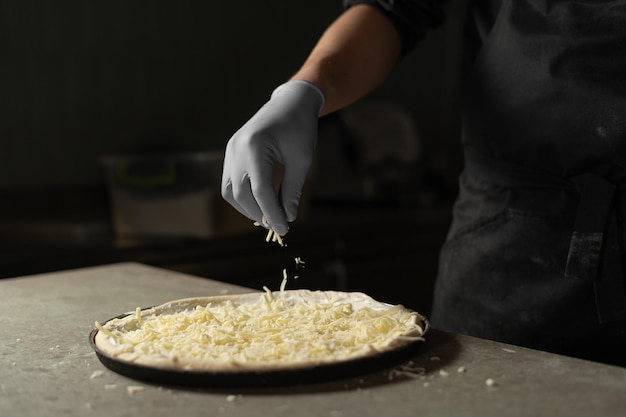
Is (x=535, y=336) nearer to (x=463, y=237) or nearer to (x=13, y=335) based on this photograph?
(x=463, y=237)

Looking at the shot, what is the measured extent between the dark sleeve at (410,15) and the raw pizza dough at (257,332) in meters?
0.65

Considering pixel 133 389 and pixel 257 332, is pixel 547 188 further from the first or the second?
pixel 133 389

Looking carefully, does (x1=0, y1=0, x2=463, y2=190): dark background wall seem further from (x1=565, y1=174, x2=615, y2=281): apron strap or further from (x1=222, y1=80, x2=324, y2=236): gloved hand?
(x1=565, y1=174, x2=615, y2=281): apron strap

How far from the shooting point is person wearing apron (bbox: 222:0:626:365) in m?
1.41

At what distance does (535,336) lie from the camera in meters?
1.53

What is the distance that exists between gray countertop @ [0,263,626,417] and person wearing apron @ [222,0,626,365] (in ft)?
1.18

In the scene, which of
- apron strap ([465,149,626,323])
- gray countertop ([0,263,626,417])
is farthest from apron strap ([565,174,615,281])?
gray countertop ([0,263,626,417])

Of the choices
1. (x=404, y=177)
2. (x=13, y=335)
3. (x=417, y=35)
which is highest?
(x=417, y=35)

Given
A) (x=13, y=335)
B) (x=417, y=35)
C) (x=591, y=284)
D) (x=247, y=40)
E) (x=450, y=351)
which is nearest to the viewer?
(x=450, y=351)

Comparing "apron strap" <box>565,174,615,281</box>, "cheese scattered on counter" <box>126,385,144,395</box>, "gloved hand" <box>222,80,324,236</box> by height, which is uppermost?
"gloved hand" <box>222,80,324,236</box>

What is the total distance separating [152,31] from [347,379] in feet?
8.91

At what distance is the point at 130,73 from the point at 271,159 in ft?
7.31

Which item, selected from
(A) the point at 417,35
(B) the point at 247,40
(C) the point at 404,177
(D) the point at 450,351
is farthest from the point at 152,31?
(D) the point at 450,351

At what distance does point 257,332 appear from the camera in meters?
1.19
